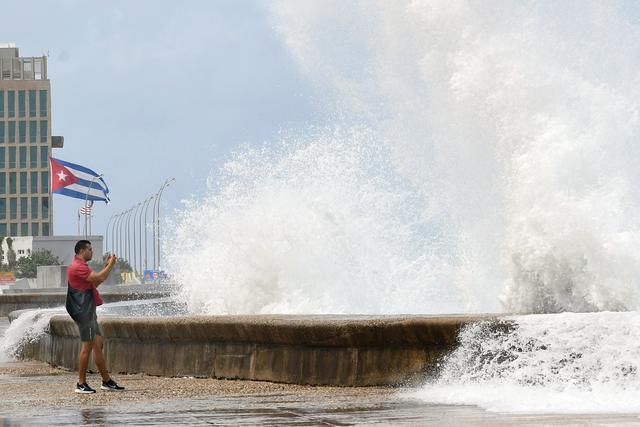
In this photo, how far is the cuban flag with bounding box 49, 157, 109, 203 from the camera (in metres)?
77.2

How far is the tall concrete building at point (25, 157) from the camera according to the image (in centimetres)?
12862

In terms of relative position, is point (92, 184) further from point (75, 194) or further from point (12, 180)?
point (12, 180)

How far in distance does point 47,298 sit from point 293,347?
70.5 ft

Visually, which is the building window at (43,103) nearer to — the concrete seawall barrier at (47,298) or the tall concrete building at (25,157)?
the tall concrete building at (25,157)

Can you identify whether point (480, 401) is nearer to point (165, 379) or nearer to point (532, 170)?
point (165, 379)

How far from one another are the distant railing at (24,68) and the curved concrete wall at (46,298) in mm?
104156

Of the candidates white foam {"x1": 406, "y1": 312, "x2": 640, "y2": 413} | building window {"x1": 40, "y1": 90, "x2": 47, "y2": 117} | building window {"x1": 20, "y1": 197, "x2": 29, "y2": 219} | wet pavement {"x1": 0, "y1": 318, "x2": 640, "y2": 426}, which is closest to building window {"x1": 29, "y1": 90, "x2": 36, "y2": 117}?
building window {"x1": 40, "y1": 90, "x2": 47, "y2": 117}

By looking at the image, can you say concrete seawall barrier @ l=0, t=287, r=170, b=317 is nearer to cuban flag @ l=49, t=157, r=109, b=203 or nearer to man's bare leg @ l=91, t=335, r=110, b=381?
man's bare leg @ l=91, t=335, r=110, b=381

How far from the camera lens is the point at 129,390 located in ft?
31.4

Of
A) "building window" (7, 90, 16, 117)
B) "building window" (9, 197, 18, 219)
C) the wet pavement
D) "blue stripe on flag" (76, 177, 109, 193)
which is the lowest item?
the wet pavement

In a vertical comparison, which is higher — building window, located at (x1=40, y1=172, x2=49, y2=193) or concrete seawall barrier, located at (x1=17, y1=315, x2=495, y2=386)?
building window, located at (x1=40, y1=172, x2=49, y2=193)


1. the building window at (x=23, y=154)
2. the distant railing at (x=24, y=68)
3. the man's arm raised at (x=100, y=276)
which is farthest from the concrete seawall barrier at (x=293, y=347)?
the distant railing at (x=24, y=68)

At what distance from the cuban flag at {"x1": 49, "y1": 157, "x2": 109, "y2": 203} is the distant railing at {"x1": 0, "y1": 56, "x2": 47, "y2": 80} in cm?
5470

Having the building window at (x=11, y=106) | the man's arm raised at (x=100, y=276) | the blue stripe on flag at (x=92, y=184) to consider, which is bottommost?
the man's arm raised at (x=100, y=276)
